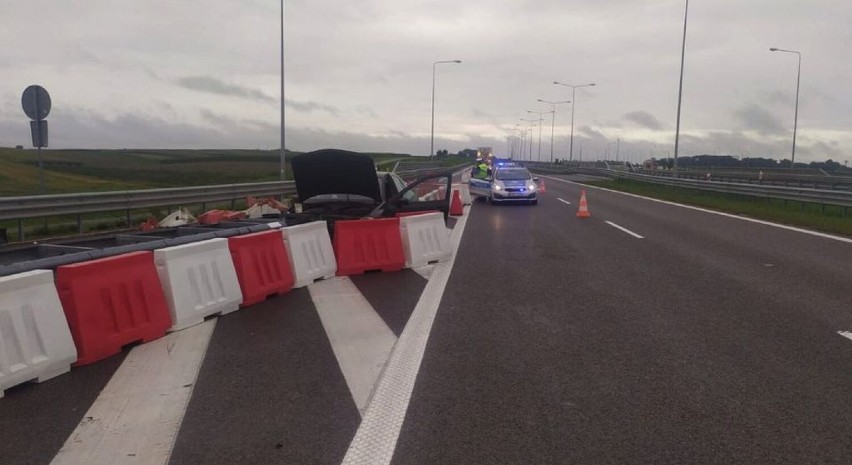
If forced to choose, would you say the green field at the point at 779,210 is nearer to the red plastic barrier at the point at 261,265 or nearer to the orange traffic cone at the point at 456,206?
the orange traffic cone at the point at 456,206

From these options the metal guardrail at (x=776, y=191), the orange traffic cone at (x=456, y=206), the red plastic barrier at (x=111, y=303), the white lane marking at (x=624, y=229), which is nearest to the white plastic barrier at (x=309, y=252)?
the red plastic barrier at (x=111, y=303)

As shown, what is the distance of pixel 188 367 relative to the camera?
231 inches

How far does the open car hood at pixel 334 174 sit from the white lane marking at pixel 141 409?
5.69 metres

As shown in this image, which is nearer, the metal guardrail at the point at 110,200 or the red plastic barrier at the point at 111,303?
the red plastic barrier at the point at 111,303

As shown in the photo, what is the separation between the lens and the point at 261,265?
28.1 feet

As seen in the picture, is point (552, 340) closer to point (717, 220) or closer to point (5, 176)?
point (717, 220)

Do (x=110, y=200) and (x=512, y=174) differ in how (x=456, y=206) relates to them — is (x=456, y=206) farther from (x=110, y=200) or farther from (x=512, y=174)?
(x=110, y=200)

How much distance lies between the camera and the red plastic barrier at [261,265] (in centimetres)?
816

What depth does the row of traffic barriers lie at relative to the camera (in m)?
5.44

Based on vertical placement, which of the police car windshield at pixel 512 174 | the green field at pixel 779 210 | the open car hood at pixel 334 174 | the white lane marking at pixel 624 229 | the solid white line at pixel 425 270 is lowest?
the solid white line at pixel 425 270

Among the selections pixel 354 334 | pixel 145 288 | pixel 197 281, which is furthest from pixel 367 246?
pixel 145 288

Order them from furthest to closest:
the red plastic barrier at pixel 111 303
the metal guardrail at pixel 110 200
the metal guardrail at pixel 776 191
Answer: the metal guardrail at pixel 776 191 → the metal guardrail at pixel 110 200 → the red plastic barrier at pixel 111 303

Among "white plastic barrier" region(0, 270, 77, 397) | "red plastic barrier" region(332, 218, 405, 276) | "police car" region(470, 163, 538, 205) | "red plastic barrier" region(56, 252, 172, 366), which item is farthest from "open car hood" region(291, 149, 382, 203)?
"police car" region(470, 163, 538, 205)

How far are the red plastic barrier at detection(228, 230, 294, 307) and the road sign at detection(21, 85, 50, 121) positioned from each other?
7.90 meters
